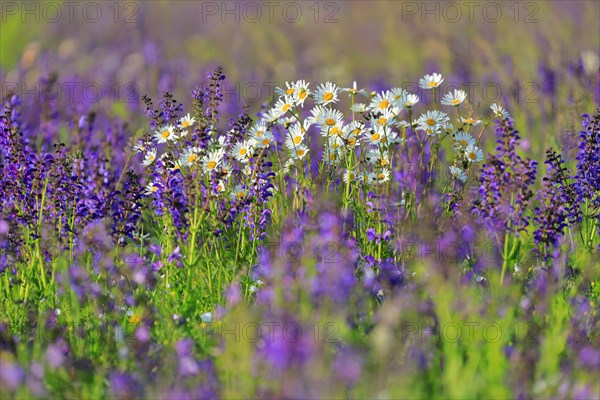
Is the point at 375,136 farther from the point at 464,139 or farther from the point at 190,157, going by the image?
the point at 190,157

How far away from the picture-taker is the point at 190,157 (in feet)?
11.9

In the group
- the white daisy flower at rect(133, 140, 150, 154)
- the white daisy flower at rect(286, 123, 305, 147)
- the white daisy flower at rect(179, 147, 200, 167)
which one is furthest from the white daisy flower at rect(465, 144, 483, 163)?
the white daisy flower at rect(133, 140, 150, 154)

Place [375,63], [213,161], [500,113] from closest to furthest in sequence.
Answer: [500,113]
[213,161]
[375,63]

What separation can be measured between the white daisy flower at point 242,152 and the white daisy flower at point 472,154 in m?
0.99

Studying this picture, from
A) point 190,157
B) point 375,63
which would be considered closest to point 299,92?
point 190,157

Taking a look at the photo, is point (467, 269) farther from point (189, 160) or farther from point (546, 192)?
point (189, 160)

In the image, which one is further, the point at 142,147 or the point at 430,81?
the point at 430,81

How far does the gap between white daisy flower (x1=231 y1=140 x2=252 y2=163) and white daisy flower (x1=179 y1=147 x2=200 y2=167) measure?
0.68 feet

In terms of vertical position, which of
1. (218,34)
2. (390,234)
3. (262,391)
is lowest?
(262,391)

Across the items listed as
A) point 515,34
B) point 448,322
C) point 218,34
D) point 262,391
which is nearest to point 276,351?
point 262,391

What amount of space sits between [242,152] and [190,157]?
277 millimetres

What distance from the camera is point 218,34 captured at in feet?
56.6

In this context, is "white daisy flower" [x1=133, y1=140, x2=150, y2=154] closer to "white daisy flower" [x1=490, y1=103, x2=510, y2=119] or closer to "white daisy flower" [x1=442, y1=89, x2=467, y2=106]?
"white daisy flower" [x1=442, y1=89, x2=467, y2=106]

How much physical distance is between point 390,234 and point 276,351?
1.81m
